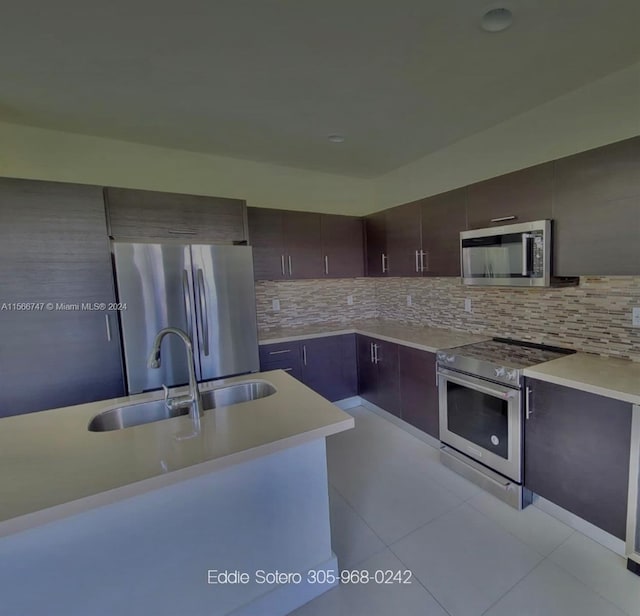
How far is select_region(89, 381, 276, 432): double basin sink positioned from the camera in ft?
4.97

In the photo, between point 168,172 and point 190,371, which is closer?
point 190,371

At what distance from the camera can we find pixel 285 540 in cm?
143

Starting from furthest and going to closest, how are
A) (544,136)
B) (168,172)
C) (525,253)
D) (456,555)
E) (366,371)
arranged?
(366,371) < (168,172) < (544,136) < (525,253) < (456,555)

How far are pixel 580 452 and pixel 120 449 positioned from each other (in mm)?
2198

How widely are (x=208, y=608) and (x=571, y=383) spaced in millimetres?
1986

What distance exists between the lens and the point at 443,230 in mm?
2764

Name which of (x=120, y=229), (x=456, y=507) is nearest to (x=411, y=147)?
(x=120, y=229)

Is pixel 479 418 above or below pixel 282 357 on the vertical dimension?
below

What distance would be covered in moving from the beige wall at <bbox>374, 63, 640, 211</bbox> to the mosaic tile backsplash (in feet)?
2.98

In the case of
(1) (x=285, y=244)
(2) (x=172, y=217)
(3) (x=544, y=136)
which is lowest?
(1) (x=285, y=244)

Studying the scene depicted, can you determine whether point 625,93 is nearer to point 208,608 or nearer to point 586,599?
point 586,599

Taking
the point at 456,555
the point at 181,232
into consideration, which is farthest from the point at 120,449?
the point at 181,232

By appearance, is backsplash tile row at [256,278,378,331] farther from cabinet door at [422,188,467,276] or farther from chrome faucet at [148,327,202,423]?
chrome faucet at [148,327,202,423]

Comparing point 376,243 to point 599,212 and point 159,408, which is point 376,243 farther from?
point 159,408
